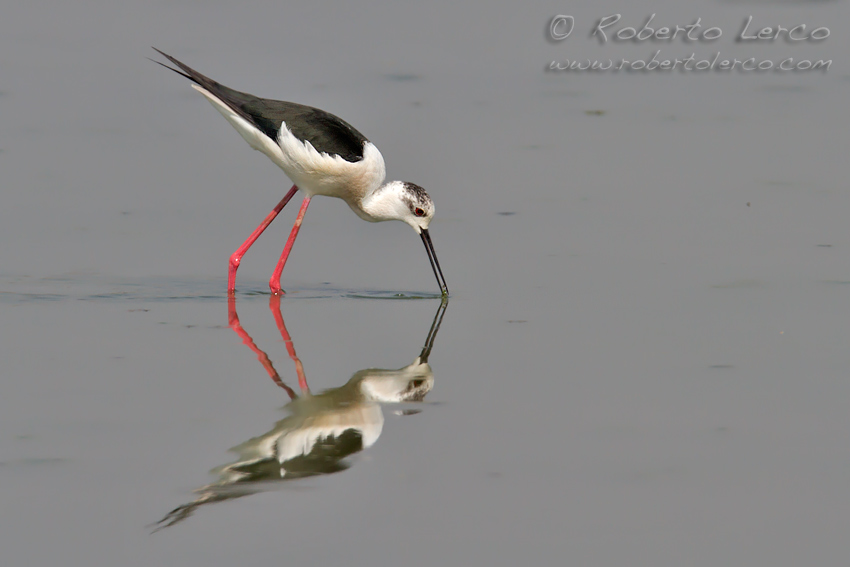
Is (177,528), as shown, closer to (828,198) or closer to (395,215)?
(395,215)

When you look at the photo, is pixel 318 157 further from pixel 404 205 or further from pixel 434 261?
pixel 434 261

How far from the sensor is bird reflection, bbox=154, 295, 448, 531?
396 cm

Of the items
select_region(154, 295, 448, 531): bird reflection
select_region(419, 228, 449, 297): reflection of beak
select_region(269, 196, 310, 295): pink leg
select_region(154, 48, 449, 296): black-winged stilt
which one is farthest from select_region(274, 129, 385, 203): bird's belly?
select_region(154, 295, 448, 531): bird reflection

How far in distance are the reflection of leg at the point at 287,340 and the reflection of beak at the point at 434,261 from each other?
1.02 meters

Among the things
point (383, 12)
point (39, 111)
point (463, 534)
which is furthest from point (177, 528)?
point (383, 12)

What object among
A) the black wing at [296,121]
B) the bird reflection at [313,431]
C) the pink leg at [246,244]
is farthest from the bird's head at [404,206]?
the bird reflection at [313,431]

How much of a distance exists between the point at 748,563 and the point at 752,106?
7727 millimetres

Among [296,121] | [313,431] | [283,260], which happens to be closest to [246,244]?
[283,260]

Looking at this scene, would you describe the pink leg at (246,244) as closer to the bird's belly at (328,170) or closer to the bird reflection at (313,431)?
the bird's belly at (328,170)

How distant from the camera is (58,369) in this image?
508 centimetres

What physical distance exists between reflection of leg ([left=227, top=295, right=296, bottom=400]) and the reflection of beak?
1.28 meters

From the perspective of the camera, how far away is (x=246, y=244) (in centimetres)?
730

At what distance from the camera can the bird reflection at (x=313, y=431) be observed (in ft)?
13.0

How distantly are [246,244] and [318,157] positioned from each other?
756 millimetres
